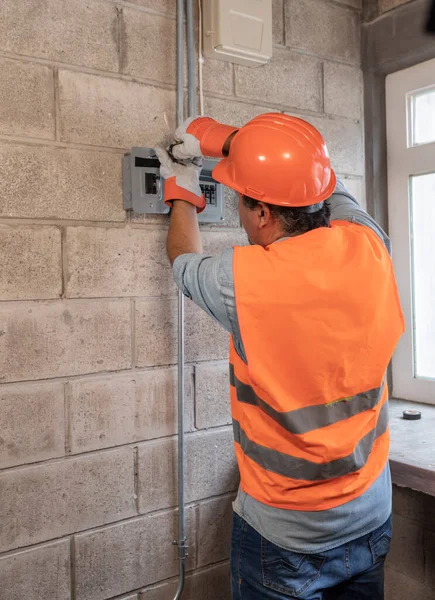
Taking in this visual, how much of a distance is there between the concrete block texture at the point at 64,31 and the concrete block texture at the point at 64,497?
3.53 feet

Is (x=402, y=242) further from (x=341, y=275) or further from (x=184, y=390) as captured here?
(x=341, y=275)

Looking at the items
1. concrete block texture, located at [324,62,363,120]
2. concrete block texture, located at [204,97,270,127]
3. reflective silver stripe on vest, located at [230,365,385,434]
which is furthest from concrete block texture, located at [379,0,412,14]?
reflective silver stripe on vest, located at [230,365,385,434]

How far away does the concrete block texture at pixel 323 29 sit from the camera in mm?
2049

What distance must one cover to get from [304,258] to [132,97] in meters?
0.85

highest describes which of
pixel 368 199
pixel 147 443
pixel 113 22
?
pixel 113 22

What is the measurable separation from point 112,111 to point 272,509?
1124 millimetres

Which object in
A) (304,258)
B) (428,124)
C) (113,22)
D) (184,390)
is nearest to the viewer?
(304,258)

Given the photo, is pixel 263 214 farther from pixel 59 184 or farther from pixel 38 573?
pixel 38 573

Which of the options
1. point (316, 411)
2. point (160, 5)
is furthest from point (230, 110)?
point (316, 411)

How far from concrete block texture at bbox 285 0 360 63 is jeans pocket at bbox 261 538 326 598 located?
1610 millimetres

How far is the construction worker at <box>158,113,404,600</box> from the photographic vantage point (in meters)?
1.16

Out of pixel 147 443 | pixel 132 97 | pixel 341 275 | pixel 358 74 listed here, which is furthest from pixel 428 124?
pixel 147 443

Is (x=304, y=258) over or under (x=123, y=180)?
under

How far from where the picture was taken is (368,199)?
91.1 inches
